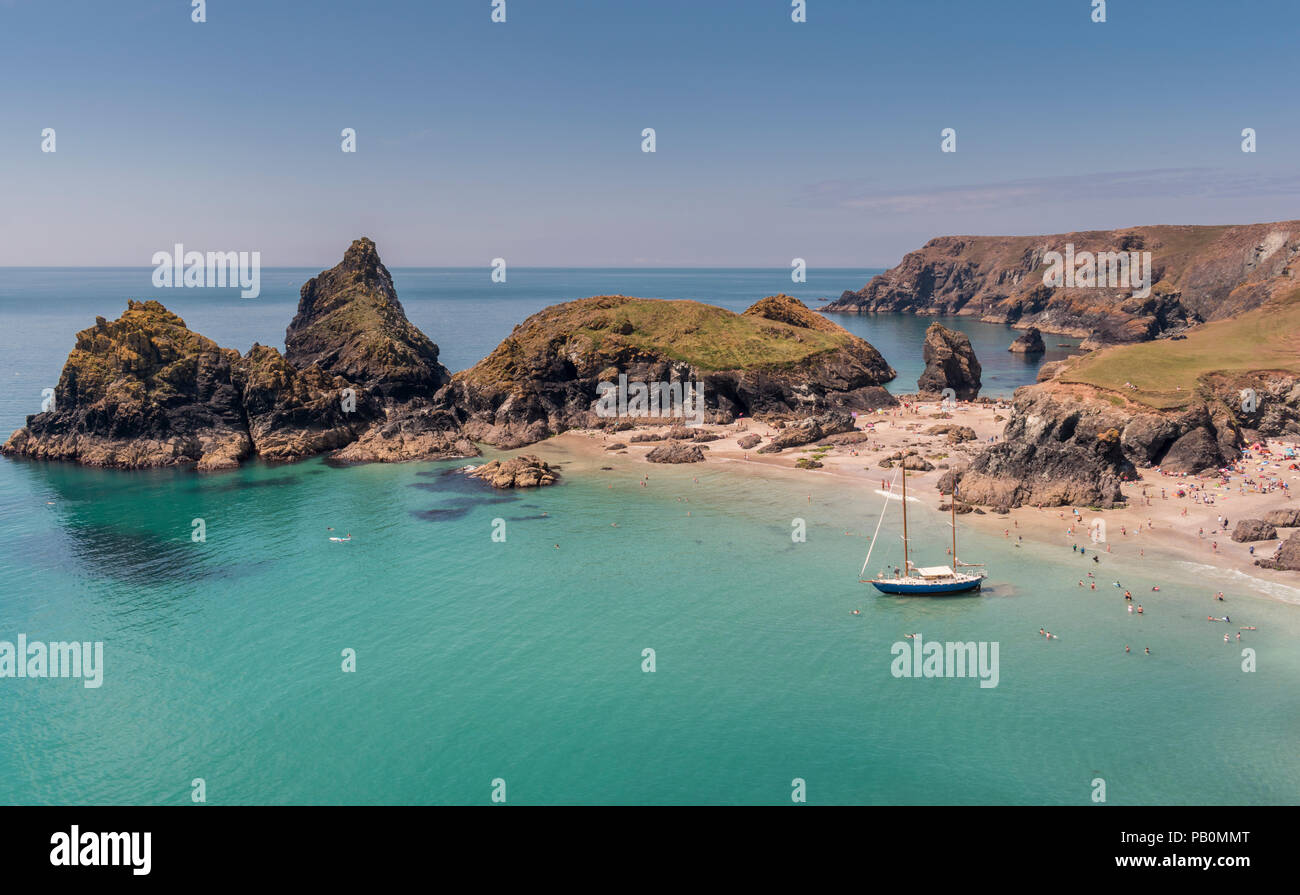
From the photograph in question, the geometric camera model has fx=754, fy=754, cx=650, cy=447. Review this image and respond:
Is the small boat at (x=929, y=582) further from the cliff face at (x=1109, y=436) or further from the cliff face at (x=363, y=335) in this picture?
the cliff face at (x=363, y=335)

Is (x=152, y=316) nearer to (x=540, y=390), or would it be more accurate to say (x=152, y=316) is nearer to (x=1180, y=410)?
(x=540, y=390)

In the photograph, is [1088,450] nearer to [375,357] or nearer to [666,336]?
[666,336]

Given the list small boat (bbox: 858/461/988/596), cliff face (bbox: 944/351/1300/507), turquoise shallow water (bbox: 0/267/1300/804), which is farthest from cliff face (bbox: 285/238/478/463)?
cliff face (bbox: 944/351/1300/507)

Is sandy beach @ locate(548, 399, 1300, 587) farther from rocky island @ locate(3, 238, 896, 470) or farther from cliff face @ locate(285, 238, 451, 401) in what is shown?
cliff face @ locate(285, 238, 451, 401)

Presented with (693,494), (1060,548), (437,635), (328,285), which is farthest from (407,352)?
(1060,548)

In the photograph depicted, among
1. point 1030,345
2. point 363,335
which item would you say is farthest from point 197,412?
point 1030,345

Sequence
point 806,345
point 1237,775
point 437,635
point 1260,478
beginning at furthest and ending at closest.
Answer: point 806,345
point 1260,478
point 437,635
point 1237,775

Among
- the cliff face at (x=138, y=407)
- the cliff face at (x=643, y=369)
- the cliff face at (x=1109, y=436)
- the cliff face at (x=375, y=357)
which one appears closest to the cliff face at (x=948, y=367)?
the cliff face at (x=643, y=369)
